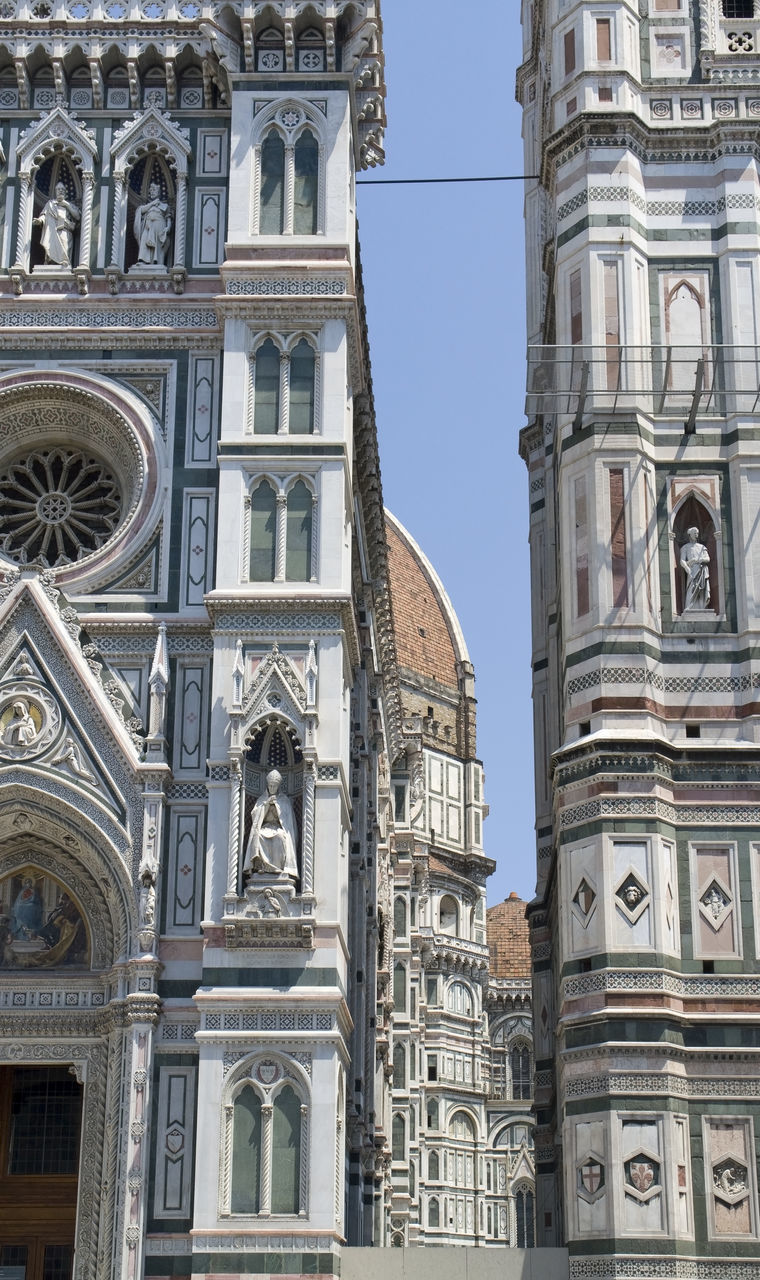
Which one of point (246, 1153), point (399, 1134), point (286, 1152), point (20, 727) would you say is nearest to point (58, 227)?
point (20, 727)

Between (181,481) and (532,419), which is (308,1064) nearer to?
(181,481)

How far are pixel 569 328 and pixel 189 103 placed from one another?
22.6 feet

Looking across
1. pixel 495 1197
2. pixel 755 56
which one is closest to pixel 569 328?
pixel 755 56

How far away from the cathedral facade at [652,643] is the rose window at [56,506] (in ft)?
21.3

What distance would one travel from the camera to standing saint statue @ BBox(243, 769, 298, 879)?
27.1 metres

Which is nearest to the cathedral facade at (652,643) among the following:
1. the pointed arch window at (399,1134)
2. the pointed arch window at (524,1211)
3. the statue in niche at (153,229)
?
the statue in niche at (153,229)

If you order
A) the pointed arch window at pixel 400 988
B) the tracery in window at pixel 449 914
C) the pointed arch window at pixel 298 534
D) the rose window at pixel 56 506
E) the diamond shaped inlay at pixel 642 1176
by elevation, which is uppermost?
the tracery in window at pixel 449 914

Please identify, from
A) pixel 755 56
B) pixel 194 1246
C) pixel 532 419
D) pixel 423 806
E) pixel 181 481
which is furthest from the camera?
pixel 423 806

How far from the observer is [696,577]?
28875 millimetres

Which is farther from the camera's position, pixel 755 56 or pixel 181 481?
pixel 755 56

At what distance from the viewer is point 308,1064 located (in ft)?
86.8

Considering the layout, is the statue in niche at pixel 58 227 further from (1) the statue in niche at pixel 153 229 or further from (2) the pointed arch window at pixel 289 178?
(2) the pointed arch window at pixel 289 178

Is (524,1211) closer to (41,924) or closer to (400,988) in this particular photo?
(400,988)

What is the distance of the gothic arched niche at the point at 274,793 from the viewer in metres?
27.2
